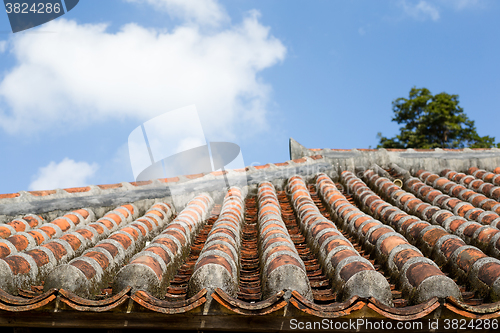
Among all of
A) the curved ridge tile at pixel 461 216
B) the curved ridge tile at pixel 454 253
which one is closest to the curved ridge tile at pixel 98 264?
the curved ridge tile at pixel 454 253

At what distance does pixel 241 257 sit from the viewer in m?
4.17

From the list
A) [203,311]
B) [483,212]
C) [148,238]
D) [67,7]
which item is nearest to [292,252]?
[203,311]

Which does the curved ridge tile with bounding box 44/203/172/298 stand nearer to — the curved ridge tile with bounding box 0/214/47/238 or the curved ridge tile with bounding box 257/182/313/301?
the curved ridge tile with bounding box 257/182/313/301

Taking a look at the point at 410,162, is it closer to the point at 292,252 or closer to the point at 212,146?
the point at 212,146

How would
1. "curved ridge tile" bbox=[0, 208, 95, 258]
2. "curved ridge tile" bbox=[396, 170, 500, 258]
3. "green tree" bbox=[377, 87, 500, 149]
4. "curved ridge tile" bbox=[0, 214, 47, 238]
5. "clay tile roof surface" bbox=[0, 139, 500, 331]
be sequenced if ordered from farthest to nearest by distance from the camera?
"green tree" bbox=[377, 87, 500, 149] → "curved ridge tile" bbox=[0, 214, 47, 238] → "curved ridge tile" bbox=[0, 208, 95, 258] → "curved ridge tile" bbox=[396, 170, 500, 258] → "clay tile roof surface" bbox=[0, 139, 500, 331]

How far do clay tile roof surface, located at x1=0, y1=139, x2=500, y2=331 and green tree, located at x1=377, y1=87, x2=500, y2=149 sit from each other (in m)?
18.3

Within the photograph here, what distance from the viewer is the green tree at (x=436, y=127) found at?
77.1 feet

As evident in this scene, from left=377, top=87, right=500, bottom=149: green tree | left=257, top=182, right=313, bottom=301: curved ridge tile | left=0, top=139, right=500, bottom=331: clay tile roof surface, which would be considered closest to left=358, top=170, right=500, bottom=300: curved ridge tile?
left=0, top=139, right=500, bottom=331: clay tile roof surface

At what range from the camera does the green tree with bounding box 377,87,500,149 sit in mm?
23500

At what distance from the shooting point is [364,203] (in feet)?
20.0

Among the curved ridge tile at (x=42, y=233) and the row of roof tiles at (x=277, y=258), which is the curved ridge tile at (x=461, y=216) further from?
the curved ridge tile at (x=42, y=233)

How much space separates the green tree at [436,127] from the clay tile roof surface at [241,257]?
719 inches

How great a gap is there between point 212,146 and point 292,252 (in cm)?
555

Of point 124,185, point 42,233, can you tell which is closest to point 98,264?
point 42,233
